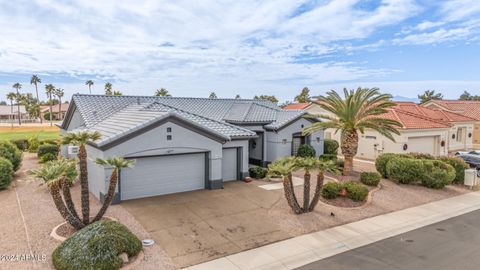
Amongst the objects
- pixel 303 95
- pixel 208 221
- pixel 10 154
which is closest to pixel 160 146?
pixel 208 221

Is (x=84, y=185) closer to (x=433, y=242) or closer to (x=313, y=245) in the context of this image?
(x=313, y=245)

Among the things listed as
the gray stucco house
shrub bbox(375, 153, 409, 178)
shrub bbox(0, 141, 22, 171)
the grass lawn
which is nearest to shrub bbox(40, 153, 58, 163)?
shrub bbox(0, 141, 22, 171)

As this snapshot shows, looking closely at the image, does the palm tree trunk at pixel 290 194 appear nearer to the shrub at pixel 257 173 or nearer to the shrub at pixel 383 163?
the shrub at pixel 257 173

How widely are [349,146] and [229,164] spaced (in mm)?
7694

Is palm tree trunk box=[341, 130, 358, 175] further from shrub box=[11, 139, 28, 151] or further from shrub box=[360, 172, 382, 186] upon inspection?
shrub box=[11, 139, 28, 151]

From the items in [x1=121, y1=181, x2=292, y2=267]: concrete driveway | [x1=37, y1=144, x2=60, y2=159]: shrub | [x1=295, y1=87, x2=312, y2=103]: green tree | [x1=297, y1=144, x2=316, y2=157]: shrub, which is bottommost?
[x1=121, y1=181, x2=292, y2=267]: concrete driveway

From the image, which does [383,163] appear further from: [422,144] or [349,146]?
[422,144]

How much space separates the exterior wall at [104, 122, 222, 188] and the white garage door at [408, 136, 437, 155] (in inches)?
755

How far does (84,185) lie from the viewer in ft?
35.3

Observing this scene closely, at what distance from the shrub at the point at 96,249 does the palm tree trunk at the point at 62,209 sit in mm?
1495

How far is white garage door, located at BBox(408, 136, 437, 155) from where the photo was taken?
2834 centimetres

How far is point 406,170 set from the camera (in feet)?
61.4

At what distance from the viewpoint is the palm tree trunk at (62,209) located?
997cm

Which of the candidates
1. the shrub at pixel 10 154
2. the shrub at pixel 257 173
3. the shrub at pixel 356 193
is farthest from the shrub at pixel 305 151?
the shrub at pixel 10 154
